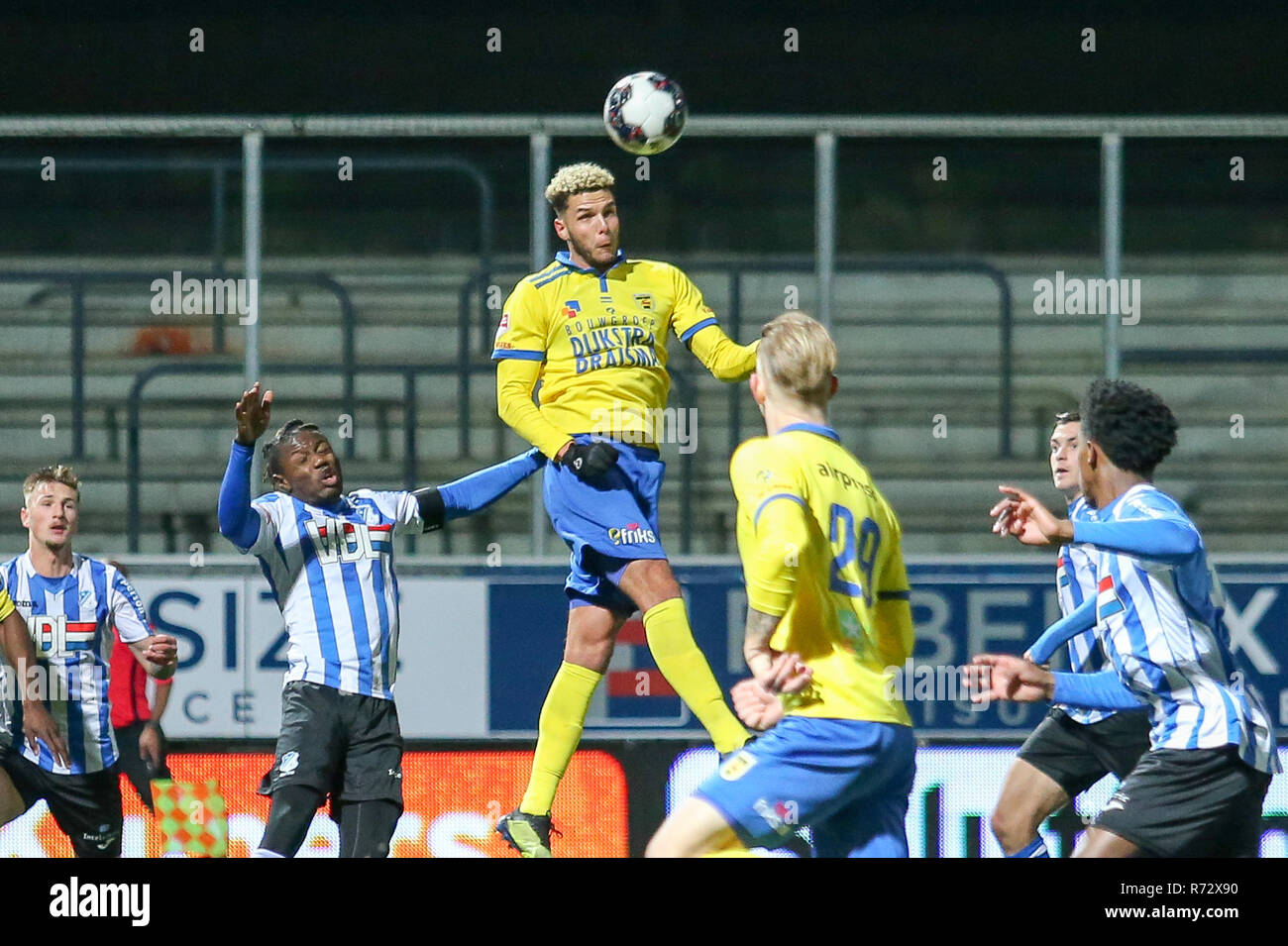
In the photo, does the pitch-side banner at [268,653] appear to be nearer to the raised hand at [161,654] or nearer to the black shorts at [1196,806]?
the raised hand at [161,654]

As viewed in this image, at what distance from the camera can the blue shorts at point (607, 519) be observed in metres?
5.43

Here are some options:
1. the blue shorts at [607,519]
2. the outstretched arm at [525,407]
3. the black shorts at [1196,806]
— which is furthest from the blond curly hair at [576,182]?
the black shorts at [1196,806]

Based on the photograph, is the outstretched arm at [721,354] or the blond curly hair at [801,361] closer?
the blond curly hair at [801,361]

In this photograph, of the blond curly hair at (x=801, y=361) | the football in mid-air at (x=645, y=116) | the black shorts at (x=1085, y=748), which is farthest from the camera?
the football in mid-air at (x=645, y=116)

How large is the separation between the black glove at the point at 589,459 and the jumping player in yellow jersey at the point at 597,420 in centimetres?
1

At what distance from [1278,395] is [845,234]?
2306 millimetres

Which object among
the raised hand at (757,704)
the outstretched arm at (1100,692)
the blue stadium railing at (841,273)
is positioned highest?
the blue stadium railing at (841,273)

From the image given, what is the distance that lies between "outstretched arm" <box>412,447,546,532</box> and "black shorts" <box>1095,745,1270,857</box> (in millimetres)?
2081

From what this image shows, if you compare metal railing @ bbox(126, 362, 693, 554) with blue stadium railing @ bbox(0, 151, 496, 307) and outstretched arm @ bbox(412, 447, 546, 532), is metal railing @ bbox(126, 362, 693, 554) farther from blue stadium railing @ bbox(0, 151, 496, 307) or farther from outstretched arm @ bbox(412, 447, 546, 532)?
outstretched arm @ bbox(412, 447, 546, 532)

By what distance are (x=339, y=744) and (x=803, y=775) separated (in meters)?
1.71

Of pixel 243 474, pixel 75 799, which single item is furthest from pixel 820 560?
pixel 75 799

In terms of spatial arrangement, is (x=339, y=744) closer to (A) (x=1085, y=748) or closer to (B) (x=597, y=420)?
(B) (x=597, y=420)

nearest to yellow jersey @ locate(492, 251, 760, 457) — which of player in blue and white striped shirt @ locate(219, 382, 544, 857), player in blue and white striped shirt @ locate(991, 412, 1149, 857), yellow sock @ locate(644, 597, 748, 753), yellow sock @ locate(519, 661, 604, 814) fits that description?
player in blue and white striped shirt @ locate(219, 382, 544, 857)
